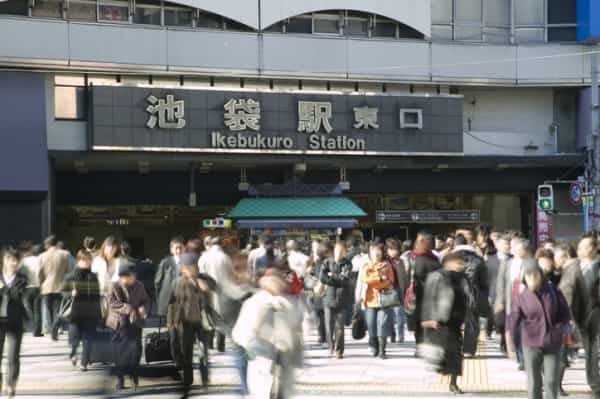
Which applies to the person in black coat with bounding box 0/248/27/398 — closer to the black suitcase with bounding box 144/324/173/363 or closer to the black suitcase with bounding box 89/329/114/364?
the black suitcase with bounding box 89/329/114/364

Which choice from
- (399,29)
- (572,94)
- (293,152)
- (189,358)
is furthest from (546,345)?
(572,94)

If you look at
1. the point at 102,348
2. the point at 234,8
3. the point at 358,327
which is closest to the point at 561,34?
the point at 234,8

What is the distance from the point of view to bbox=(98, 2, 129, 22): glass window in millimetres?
31266

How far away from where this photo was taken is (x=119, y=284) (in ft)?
39.8

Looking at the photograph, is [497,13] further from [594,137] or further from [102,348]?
[102,348]

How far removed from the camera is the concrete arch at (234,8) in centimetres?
3151

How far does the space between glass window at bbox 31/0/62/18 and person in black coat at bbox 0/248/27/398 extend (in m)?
20.3

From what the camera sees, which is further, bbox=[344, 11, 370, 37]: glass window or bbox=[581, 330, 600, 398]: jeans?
bbox=[344, 11, 370, 37]: glass window

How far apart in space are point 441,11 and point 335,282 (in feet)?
71.8

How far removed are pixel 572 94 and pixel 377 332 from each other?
23.8m

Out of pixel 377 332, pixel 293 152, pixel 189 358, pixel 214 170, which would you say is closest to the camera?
pixel 189 358

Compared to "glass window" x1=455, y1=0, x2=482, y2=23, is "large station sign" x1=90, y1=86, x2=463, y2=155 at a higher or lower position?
lower

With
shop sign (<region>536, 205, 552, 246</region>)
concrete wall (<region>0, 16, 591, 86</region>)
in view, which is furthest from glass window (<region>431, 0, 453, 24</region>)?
shop sign (<region>536, 205, 552, 246</region>)

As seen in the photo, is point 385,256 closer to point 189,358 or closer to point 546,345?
point 189,358
